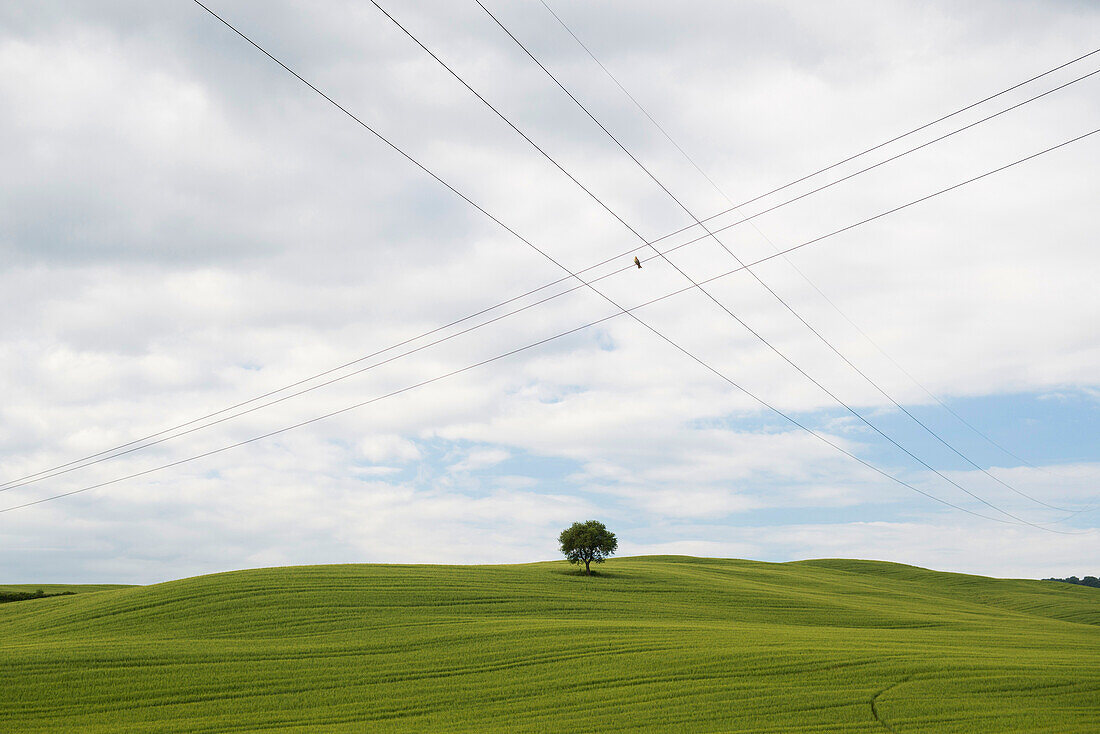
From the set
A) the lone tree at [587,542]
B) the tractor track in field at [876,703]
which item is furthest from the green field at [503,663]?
the lone tree at [587,542]

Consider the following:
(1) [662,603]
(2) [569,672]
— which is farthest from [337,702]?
(1) [662,603]

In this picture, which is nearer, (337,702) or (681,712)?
(681,712)

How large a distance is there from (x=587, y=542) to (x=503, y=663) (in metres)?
28.8

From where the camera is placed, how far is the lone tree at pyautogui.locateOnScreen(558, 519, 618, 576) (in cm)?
5584

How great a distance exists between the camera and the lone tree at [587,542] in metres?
55.8

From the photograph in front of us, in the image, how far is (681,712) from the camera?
2116 cm

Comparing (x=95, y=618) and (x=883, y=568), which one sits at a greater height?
(x=883, y=568)

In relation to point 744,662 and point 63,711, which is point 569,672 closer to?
point 744,662

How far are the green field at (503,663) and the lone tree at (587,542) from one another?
936cm

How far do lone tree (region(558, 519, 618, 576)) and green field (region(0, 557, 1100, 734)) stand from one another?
936 centimetres

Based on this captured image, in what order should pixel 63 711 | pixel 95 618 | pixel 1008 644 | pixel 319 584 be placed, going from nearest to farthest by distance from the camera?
pixel 63 711 → pixel 1008 644 → pixel 95 618 → pixel 319 584

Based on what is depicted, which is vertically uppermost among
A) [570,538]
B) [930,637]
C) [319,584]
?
[570,538]

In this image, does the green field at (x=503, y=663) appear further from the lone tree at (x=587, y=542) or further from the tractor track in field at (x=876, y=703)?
the lone tree at (x=587, y=542)

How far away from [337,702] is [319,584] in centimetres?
1993
